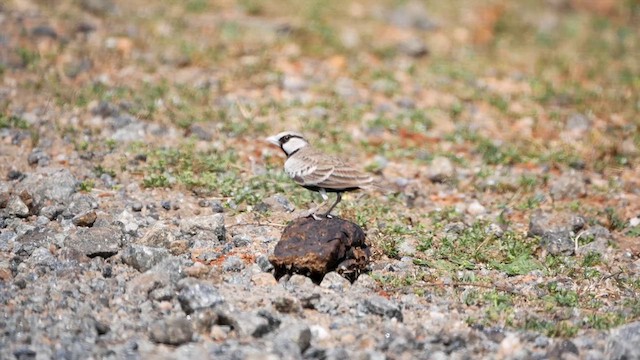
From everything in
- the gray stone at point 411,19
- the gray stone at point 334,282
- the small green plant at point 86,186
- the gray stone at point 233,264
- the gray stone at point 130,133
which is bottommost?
the small green plant at point 86,186

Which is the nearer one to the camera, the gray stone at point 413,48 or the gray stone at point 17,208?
the gray stone at point 17,208

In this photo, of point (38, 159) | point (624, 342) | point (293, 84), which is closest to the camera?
point (624, 342)

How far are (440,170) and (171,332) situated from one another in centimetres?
461

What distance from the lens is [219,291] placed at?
6.32m

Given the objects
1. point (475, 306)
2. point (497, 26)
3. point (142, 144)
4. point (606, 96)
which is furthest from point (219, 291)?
point (497, 26)

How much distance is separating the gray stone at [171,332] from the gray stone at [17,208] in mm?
2421

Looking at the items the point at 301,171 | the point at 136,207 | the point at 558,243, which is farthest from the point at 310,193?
the point at 558,243

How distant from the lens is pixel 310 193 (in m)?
8.51

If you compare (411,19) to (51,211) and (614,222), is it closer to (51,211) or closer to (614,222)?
(614,222)

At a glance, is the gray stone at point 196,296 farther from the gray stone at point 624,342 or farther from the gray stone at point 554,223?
the gray stone at point 554,223

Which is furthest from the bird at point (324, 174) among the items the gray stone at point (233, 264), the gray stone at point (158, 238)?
the gray stone at point (158, 238)

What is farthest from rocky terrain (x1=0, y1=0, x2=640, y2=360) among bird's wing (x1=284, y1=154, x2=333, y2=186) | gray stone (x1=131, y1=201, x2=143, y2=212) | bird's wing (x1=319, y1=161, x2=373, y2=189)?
bird's wing (x1=284, y1=154, x2=333, y2=186)

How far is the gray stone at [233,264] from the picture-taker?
22.2ft

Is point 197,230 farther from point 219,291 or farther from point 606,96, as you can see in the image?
point 606,96
